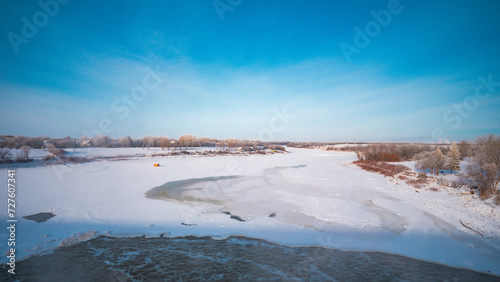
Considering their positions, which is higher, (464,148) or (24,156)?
(464,148)

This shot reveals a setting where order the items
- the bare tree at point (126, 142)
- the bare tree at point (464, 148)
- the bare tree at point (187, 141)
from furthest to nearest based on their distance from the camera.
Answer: the bare tree at point (187, 141), the bare tree at point (126, 142), the bare tree at point (464, 148)

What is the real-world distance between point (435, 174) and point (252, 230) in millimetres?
14962

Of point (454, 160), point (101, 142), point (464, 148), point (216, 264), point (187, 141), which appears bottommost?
point (216, 264)

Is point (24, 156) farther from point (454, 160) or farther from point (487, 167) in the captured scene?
point (454, 160)

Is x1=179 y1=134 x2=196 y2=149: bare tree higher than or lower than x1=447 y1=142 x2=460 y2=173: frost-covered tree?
higher

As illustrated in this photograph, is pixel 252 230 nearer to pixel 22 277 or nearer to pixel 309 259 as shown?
pixel 309 259

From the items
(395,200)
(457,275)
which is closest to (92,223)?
(457,275)

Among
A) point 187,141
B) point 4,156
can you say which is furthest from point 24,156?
point 187,141

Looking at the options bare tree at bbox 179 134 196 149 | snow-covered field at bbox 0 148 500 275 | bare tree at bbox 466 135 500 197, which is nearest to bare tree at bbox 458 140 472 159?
bare tree at bbox 466 135 500 197

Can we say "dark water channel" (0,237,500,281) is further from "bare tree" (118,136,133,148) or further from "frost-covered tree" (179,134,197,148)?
"bare tree" (118,136,133,148)

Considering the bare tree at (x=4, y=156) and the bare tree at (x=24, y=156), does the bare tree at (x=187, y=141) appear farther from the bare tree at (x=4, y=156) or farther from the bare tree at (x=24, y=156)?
the bare tree at (x=4, y=156)

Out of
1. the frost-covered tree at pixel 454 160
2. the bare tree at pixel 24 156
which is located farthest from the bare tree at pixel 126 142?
the frost-covered tree at pixel 454 160

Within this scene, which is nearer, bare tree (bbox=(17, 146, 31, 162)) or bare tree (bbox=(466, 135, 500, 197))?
bare tree (bbox=(466, 135, 500, 197))

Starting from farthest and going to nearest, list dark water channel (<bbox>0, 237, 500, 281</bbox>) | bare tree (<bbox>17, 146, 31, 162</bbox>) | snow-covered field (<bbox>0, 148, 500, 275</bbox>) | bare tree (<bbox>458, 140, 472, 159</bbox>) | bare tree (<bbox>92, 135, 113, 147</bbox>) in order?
1. bare tree (<bbox>92, 135, 113, 147</bbox>)
2. bare tree (<bbox>458, 140, 472, 159</bbox>)
3. bare tree (<bbox>17, 146, 31, 162</bbox>)
4. snow-covered field (<bbox>0, 148, 500, 275</bbox>)
5. dark water channel (<bbox>0, 237, 500, 281</bbox>)
